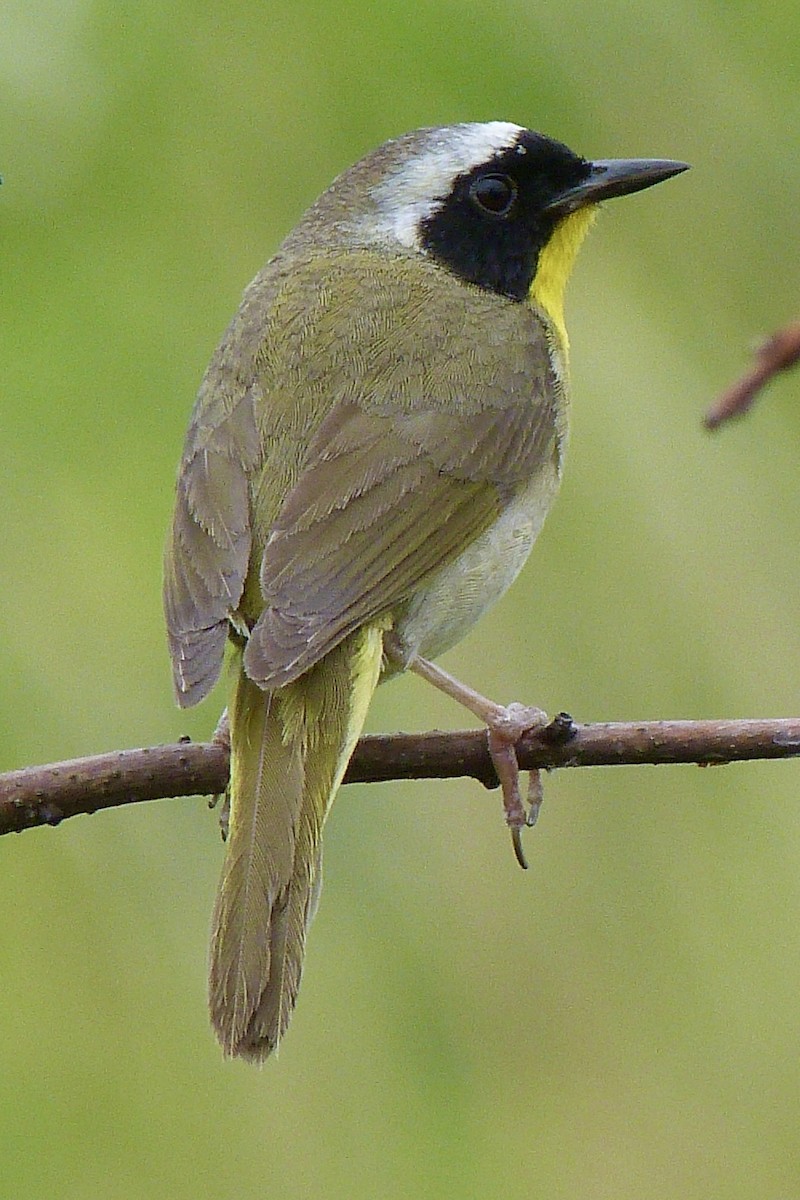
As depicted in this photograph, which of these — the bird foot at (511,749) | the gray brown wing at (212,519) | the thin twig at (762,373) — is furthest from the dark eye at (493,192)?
the thin twig at (762,373)

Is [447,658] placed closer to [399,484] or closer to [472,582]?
[472,582]

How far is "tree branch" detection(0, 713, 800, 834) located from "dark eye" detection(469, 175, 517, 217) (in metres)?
1.83

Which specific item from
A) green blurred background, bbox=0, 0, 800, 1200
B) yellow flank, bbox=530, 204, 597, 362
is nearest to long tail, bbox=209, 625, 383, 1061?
green blurred background, bbox=0, 0, 800, 1200

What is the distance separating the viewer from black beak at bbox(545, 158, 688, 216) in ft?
13.9

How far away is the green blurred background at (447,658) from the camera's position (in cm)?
363

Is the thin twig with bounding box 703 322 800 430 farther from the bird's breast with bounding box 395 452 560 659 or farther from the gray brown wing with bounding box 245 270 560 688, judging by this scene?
the bird's breast with bounding box 395 452 560 659

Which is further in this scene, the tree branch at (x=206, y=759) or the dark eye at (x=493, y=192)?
the dark eye at (x=493, y=192)

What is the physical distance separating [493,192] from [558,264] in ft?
0.83

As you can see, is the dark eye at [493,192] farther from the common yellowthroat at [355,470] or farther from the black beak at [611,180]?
the black beak at [611,180]

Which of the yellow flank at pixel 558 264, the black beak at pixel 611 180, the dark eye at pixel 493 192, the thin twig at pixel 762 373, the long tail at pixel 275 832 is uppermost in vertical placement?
the dark eye at pixel 493 192

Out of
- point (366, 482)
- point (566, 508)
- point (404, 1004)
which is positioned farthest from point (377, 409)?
point (404, 1004)

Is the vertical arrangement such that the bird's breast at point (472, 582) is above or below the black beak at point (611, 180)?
below

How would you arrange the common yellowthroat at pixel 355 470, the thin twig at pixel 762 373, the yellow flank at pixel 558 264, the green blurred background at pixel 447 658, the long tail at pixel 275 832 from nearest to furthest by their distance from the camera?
the thin twig at pixel 762 373 < the long tail at pixel 275 832 < the common yellowthroat at pixel 355 470 < the green blurred background at pixel 447 658 < the yellow flank at pixel 558 264

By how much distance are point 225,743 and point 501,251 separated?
172cm
